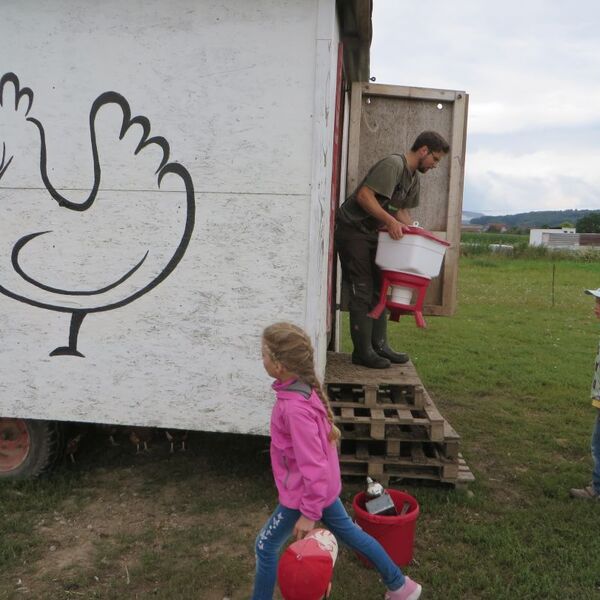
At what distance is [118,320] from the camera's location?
4.12 metres

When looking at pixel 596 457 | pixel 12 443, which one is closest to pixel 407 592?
pixel 596 457

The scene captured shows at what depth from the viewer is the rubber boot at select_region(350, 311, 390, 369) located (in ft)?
16.4

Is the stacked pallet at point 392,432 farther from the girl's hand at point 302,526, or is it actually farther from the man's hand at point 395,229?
the girl's hand at point 302,526

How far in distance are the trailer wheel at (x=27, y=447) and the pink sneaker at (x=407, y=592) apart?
258 centimetres

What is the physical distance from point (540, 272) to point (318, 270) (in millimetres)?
19670

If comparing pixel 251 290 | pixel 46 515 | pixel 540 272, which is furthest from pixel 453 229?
pixel 540 272

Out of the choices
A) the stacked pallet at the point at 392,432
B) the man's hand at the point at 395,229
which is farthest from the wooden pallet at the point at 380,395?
the man's hand at the point at 395,229

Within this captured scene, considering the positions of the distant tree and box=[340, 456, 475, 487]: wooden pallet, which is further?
the distant tree

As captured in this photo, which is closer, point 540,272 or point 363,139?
point 363,139

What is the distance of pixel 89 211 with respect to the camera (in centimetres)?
405

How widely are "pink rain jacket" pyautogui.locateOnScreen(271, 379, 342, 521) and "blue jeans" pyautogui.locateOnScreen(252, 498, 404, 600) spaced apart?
86 mm

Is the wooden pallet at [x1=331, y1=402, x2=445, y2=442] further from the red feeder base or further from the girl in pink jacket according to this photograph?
the girl in pink jacket

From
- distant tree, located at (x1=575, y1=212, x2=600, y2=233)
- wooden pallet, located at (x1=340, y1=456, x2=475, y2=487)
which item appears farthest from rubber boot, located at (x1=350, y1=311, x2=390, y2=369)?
distant tree, located at (x1=575, y1=212, x2=600, y2=233)

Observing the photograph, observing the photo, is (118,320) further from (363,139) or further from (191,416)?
(363,139)
